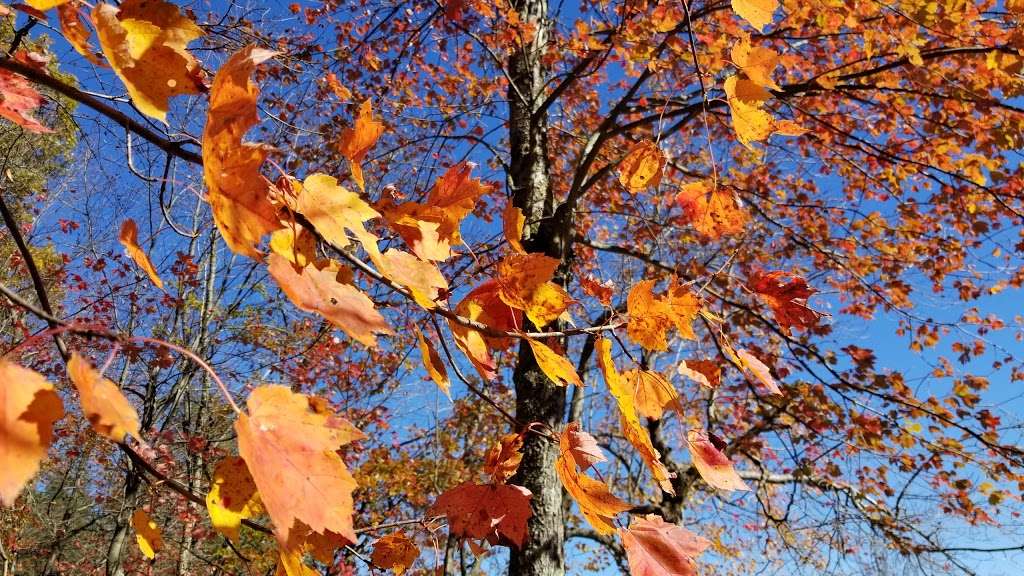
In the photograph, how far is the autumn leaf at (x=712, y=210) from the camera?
1.33m

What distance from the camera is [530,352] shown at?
3.14 meters

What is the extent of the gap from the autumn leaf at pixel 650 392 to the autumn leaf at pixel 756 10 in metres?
0.73

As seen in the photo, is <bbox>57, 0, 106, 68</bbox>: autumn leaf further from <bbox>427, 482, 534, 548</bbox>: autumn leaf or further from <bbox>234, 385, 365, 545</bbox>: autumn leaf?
<bbox>427, 482, 534, 548</bbox>: autumn leaf

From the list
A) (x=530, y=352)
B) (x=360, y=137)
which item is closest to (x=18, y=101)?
(x=360, y=137)

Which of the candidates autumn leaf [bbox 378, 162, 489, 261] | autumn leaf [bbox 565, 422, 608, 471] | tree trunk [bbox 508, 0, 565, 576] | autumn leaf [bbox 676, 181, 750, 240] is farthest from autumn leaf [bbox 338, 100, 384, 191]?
tree trunk [bbox 508, 0, 565, 576]

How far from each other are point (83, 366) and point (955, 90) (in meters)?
4.44

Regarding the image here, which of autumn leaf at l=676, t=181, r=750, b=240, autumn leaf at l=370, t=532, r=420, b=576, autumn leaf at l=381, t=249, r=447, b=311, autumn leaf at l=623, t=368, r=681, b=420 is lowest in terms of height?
autumn leaf at l=370, t=532, r=420, b=576

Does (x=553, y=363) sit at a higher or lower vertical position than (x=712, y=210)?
lower

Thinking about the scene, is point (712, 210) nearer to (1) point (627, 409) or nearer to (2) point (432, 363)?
(1) point (627, 409)

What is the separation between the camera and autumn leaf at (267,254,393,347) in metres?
0.65

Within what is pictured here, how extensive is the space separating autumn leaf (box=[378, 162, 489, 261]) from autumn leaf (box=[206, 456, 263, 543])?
412 millimetres

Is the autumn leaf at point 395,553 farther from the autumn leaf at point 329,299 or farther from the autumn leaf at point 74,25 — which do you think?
the autumn leaf at point 74,25

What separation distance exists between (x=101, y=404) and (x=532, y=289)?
61cm

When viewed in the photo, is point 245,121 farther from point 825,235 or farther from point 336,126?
point 825,235
